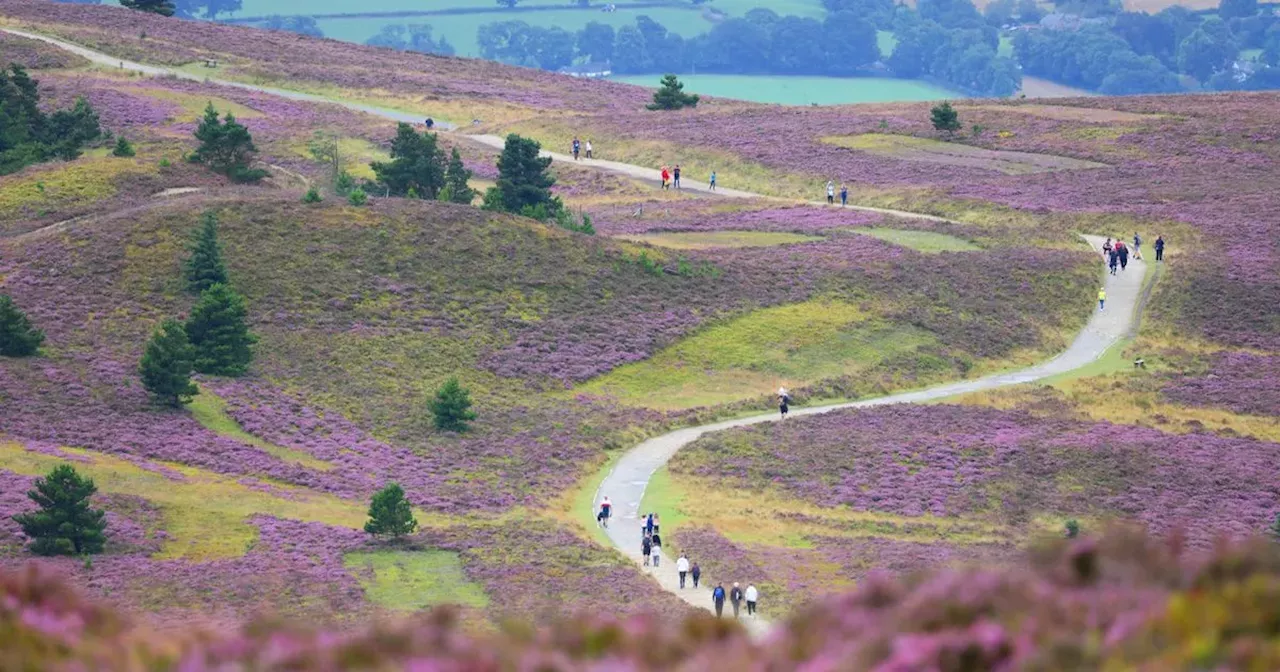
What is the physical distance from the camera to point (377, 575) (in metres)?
46.9

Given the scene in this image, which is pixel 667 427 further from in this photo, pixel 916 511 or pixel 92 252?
pixel 92 252

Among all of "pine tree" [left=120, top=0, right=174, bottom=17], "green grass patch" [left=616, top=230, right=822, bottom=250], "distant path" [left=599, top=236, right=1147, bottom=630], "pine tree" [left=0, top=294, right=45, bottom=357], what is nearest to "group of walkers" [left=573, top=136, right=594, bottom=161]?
"green grass patch" [left=616, top=230, right=822, bottom=250]

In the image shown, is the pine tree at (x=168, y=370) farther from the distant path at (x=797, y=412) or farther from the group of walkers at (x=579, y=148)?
the group of walkers at (x=579, y=148)

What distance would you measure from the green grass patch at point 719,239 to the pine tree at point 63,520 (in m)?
50.1

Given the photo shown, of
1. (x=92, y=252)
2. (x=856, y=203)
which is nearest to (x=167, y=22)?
(x=856, y=203)

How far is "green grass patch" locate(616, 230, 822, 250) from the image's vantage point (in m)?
95.1

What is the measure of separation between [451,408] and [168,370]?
1013 cm

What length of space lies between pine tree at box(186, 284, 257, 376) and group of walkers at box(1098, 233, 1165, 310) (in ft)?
147

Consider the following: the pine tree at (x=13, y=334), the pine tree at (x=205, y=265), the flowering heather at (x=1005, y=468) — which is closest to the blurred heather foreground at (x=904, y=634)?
the flowering heather at (x=1005, y=468)

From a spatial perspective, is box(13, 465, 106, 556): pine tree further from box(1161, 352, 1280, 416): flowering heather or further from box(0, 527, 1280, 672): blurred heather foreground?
box(1161, 352, 1280, 416): flowering heather

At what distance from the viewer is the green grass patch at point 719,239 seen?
95062 millimetres

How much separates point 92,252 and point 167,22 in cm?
8495

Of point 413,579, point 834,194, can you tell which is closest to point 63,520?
point 413,579

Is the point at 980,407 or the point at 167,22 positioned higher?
the point at 167,22
